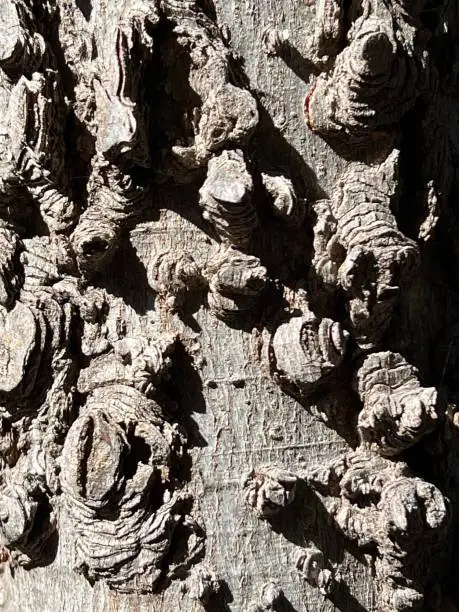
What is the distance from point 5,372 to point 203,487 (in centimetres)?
27

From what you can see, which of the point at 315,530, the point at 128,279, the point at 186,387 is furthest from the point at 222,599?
the point at 128,279

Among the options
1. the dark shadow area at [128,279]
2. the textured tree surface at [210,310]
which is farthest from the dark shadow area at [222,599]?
the dark shadow area at [128,279]

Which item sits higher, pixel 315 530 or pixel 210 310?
pixel 210 310

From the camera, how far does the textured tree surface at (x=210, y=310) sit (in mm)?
1230

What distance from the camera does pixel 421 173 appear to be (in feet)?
4.53

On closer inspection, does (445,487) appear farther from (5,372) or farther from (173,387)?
(5,372)

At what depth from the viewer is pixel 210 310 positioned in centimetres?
127

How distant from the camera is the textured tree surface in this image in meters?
1.23

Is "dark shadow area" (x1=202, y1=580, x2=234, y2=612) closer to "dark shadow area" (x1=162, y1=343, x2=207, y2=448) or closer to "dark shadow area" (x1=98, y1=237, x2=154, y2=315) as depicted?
"dark shadow area" (x1=162, y1=343, x2=207, y2=448)

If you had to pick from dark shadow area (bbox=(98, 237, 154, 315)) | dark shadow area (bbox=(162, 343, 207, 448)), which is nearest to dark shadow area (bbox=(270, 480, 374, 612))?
dark shadow area (bbox=(162, 343, 207, 448))

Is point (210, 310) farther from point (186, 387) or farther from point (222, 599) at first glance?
point (222, 599)

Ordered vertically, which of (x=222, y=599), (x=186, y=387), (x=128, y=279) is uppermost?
(x=128, y=279)

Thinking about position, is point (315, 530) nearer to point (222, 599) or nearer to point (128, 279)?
point (222, 599)

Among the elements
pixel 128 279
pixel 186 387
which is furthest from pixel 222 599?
pixel 128 279
